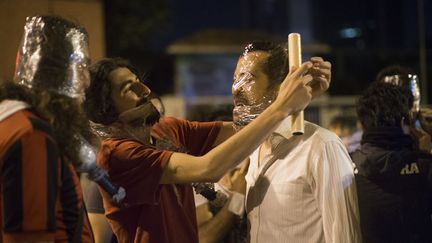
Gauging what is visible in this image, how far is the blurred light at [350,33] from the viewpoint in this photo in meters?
27.7

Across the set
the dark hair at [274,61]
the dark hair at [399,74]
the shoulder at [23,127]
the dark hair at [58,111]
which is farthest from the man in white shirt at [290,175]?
the dark hair at [399,74]

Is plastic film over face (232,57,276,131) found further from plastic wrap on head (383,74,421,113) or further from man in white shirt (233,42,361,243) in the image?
plastic wrap on head (383,74,421,113)

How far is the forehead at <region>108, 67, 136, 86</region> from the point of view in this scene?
2562 millimetres

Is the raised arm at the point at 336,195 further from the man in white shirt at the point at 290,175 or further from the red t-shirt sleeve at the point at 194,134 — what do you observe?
the red t-shirt sleeve at the point at 194,134

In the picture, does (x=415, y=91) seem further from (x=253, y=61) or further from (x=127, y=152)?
(x=127, y=152)

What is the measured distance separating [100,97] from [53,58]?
0.58 meters

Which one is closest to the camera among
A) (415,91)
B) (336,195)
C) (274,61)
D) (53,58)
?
(53,58)

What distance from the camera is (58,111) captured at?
1922mm

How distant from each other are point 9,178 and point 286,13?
1090 inches

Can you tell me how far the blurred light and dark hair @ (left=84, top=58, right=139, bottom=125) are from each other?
→ 26348 mm

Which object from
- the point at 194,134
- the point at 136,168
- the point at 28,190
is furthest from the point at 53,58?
the point at 194,134

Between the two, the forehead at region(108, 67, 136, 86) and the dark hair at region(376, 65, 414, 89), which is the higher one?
the forehead at region(108, 67, 136, 86)

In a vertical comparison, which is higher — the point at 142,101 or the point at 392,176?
the point at 142,101

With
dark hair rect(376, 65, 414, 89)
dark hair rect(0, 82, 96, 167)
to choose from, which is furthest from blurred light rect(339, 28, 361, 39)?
dark hair rect(0, 82, 96, 167)
